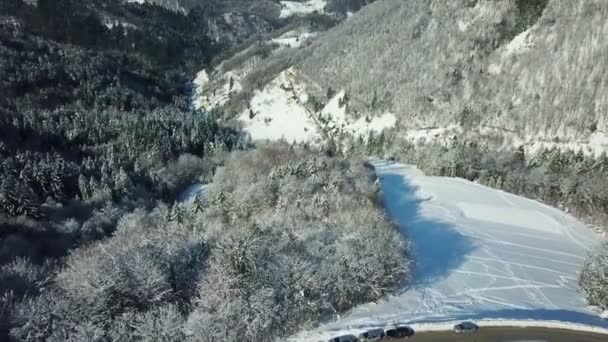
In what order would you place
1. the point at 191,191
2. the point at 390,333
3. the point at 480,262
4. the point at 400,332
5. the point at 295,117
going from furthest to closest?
the point at 295,117 → the point at 191,191 → the point at 480,262 → the point at 400,332 → the point at 390,333

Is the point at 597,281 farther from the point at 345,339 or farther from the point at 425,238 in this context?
the point at 345,339

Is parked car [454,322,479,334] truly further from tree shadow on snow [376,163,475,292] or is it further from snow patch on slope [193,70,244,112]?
snow patch on slope [193,70,244,112]

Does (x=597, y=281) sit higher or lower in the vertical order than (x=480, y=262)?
higher

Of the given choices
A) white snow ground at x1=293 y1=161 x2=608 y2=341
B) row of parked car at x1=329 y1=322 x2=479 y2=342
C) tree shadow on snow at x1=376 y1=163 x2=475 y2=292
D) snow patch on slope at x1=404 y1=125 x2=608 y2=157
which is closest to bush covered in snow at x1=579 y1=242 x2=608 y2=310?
white snow ground at x1=293 y1=161 x2=608 y2=341

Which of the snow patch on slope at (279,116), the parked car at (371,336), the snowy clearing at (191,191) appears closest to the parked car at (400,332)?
the parked car at (371,336)

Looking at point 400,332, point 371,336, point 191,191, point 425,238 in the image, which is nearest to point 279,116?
point 191,191

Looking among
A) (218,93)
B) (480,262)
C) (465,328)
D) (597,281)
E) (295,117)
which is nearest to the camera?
(465,328)

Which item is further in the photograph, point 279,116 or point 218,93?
point 218,93
